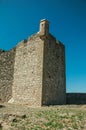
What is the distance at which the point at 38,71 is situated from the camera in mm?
15883

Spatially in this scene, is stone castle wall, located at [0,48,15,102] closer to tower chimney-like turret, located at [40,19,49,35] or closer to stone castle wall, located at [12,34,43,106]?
stone castle wall, located at [12,34,43,106]

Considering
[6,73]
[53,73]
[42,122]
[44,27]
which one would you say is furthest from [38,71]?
[42,122]

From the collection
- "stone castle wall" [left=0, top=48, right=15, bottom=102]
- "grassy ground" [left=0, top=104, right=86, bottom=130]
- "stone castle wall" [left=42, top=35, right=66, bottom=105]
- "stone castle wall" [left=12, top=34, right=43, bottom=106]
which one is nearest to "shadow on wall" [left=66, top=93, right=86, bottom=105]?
"stone castle wall" [left=42, top=35, right=66, bottom=105]

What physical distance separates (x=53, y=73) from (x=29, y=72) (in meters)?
2.24

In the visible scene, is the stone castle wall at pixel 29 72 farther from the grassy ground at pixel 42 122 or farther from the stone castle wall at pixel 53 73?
the grassy ground at pixel 42 122

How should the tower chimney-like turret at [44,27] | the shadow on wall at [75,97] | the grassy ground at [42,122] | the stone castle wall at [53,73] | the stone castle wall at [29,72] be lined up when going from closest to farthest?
the grassy ground at [42,122] < the stone castle wall at [29,72] < the stone castle wall at [53,73] < the tower chimney-like turret at [44,27] < the shadow on wall at [75,97]

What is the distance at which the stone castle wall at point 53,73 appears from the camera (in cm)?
1599

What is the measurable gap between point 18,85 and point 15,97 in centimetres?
114

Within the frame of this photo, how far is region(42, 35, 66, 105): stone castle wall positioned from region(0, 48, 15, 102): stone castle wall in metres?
3.97

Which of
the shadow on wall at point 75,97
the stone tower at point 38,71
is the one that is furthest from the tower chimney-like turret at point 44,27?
the shadow on wall at point 75,97

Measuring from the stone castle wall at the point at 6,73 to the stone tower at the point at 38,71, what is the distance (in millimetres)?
146

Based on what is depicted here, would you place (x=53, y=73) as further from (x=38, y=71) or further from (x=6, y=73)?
(x=6, y=73)

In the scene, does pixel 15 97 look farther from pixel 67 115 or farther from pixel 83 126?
pixel 83 126

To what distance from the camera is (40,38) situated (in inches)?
645
